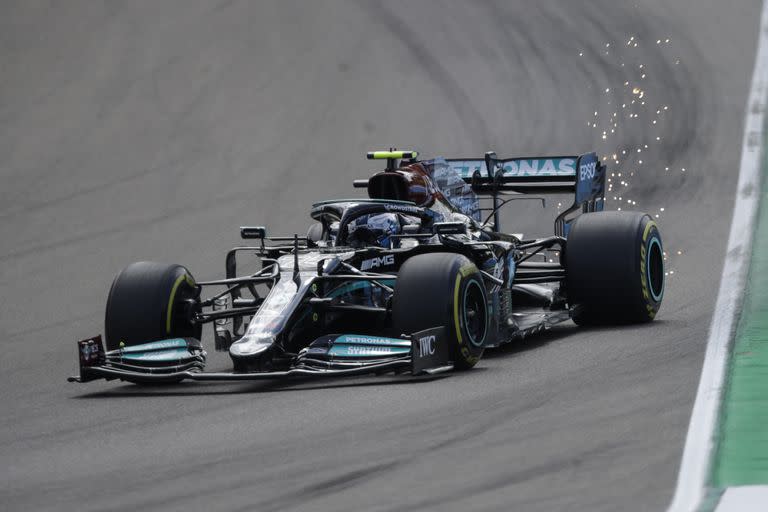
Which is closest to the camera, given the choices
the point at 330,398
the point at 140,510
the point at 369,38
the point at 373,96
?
the point at 140,510

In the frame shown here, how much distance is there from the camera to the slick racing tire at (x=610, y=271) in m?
13.2

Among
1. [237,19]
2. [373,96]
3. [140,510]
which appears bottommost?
[140,510]

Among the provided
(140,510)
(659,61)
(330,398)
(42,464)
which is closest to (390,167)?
(330,398)

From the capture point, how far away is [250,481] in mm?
7492

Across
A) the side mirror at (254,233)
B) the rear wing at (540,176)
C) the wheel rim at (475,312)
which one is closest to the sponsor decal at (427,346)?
the wheel rim at (475,312)

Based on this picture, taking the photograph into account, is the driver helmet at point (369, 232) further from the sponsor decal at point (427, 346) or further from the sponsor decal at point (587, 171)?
the sponsor decal at point (587, 171)

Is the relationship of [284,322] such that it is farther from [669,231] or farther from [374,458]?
[669,231]

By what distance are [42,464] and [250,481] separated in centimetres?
159

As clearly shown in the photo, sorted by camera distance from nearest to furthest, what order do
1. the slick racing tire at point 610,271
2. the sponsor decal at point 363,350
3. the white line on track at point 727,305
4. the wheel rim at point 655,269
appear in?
the white line on track at point 727,305 → the sponsor decal at point 363,350 → the slick racing tire at point 610,271 → the wheel rim at point 655,269

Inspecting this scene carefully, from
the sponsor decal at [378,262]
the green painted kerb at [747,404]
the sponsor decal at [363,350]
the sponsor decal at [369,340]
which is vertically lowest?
the green painted kerb at [747,404]

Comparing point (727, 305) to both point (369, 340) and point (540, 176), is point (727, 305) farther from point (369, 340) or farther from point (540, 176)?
point (369, 340)

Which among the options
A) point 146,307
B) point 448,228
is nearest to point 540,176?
point 448,228

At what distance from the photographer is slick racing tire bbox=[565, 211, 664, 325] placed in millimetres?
13180

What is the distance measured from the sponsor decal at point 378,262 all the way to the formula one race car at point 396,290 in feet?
0.04
